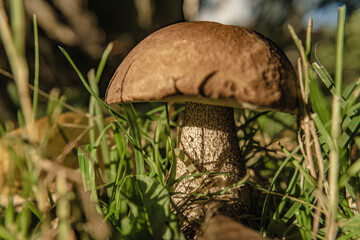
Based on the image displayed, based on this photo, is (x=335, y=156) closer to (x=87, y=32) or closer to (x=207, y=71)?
(x=207, y=71)

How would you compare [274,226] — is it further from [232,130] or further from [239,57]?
[239,57]

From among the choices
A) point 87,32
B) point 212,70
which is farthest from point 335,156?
point 87,32

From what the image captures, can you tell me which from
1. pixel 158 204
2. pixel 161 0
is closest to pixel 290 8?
pixel 161 0

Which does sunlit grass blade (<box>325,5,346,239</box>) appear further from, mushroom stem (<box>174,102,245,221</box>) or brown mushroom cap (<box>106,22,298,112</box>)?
mushroom stem (<box>174,102,245,221</box>)

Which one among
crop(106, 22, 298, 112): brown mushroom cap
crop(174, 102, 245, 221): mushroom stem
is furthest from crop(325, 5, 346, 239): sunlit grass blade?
crop(174, 102, 245, 221): mushroom stem

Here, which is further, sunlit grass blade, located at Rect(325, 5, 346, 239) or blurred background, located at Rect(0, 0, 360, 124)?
blurred background, located at Rect(0, 0, 360, 124)
